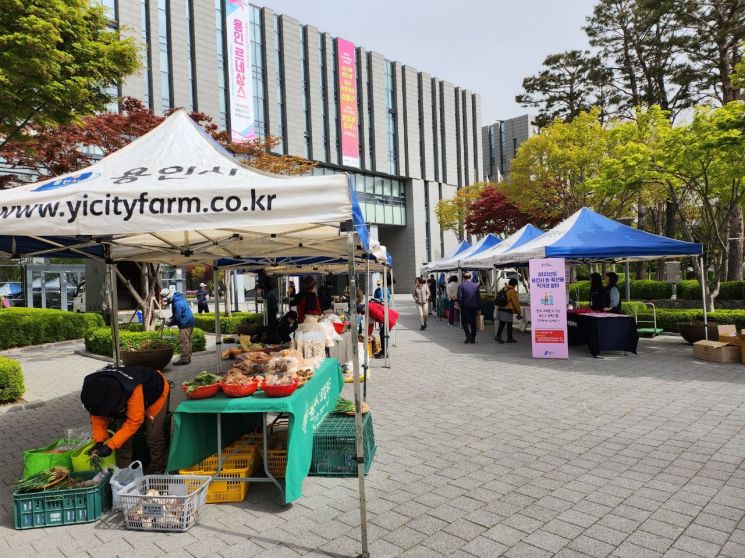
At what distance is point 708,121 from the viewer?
Result: 1162cm

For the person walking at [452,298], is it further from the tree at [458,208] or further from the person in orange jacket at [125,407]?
the tree at [458,208]

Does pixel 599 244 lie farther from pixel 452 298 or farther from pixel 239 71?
pixel 239 71

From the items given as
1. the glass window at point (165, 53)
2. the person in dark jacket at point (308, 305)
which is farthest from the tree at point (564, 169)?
the glass window at point (165, 53)

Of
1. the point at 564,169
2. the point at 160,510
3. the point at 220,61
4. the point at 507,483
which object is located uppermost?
the point at 220,61

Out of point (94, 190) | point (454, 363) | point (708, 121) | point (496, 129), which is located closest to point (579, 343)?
point (454, 363)

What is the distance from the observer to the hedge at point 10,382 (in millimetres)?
7738

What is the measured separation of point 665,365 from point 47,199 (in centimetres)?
1036

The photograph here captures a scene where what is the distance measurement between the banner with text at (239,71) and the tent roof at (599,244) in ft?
92.7

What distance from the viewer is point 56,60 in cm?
876

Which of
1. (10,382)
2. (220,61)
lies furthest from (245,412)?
(220,61)

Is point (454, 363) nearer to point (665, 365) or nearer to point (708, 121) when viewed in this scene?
point (665, 365)

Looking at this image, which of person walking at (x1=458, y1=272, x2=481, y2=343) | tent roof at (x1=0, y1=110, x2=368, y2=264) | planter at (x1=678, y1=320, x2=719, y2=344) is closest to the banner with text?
person walking at (x1=458, y1=272, x2=481, y2=343)

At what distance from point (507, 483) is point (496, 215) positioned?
95.8 ft

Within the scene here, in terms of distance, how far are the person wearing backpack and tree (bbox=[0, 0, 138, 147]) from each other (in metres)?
10.3
